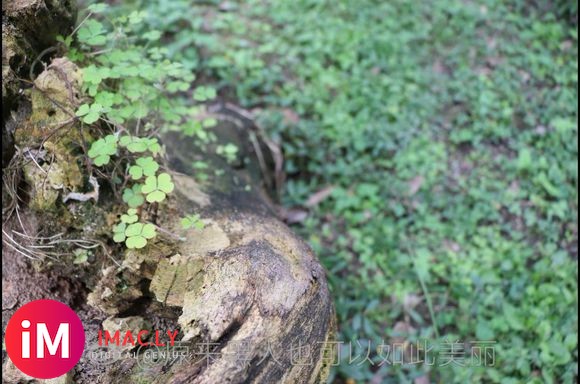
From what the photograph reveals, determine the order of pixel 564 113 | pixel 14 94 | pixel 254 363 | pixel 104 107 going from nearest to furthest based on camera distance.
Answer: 1. pixel 254 363
2. pixel 104 107
3. pixel 14 94
4. pixel 564 113

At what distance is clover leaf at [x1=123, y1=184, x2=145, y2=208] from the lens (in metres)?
Answer: 2.14

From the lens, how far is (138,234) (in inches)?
80.5

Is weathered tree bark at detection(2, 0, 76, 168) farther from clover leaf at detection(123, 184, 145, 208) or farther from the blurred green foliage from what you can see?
the blurred green foliage

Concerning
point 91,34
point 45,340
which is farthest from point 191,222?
point 91,34

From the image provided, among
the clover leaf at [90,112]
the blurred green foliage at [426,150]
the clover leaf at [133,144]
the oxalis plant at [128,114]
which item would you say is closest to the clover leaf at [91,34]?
the oxalis plant at [128,114]

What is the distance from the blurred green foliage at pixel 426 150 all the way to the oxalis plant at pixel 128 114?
1.52 metres

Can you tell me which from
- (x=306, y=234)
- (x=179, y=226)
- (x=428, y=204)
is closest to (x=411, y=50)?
(x=428, y=204)

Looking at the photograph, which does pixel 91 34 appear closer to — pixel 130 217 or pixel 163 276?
pixel 130 217

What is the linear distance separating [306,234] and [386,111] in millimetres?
1330

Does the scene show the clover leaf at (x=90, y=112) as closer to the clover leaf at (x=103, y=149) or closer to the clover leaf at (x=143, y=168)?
the clover leaf at (x=103, y=149)

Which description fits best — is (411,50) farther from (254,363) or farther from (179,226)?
(254,363)

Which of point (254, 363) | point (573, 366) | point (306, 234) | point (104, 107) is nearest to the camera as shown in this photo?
point (254, 363)

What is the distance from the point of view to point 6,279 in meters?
2.25

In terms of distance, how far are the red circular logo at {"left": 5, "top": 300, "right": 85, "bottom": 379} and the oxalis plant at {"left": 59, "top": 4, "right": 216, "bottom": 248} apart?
416 millimetres
